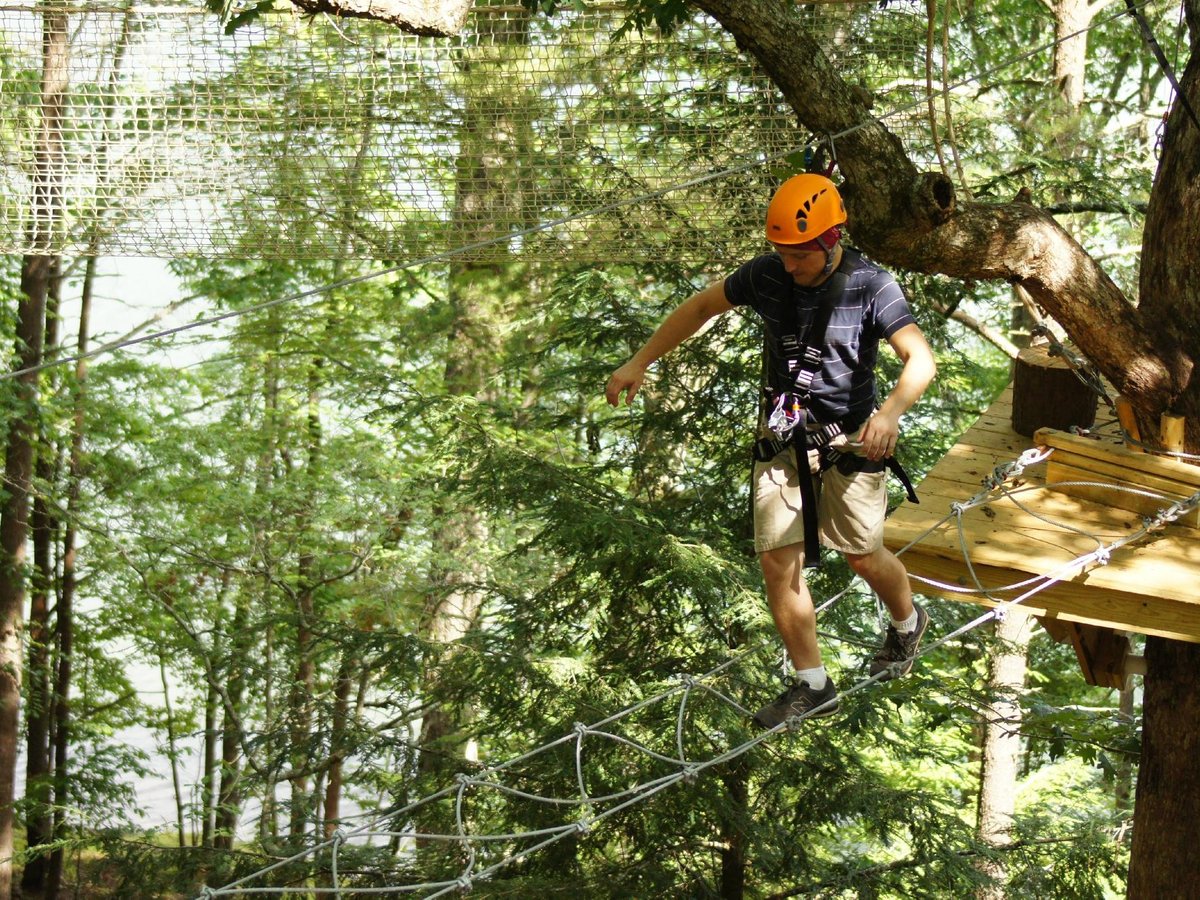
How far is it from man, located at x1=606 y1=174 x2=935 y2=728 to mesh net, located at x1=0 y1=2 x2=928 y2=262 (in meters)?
2.23

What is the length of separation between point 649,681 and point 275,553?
17.5ft

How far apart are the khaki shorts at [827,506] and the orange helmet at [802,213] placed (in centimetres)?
58

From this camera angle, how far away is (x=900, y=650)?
3.58m

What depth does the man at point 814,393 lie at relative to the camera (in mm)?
2916

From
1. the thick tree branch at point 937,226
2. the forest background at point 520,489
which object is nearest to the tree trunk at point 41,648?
the forest background at point 520,489

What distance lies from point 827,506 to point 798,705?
58 cm

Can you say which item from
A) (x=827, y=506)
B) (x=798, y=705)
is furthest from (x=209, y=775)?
(x=827, y=506)

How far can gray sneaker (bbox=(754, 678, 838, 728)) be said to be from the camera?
335cm

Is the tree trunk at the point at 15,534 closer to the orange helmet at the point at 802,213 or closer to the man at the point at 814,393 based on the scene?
the man at the point at 814,393

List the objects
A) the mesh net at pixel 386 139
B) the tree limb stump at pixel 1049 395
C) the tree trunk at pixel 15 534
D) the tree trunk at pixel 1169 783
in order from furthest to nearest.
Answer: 1. the tree trunk at pixel 15 534
2. the mesh net at pixel 386 139
3. the tree limb stump at pixel 1049 395
4. the tree trunk at pixel 1169 783

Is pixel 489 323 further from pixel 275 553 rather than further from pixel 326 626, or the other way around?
pixel 326 626

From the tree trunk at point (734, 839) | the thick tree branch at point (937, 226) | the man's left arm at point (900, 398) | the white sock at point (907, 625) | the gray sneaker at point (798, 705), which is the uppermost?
the thick tree branch at point (937, 226)

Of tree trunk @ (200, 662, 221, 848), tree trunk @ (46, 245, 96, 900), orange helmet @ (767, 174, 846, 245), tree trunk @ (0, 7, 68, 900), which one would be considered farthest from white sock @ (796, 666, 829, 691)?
tree trunk @ (46, 245, 96, 900)

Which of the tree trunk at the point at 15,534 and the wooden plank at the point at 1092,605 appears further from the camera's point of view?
the tree trunk at the point at 15,534
